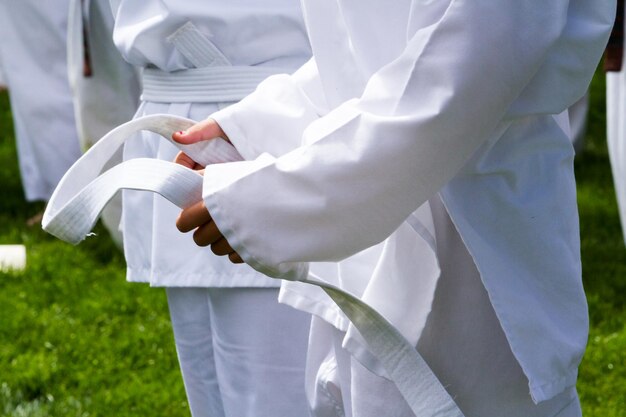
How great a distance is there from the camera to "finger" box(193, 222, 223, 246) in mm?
1549

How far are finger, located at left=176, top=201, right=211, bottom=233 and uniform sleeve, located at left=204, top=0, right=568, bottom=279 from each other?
0.03m

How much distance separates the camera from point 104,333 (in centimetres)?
442

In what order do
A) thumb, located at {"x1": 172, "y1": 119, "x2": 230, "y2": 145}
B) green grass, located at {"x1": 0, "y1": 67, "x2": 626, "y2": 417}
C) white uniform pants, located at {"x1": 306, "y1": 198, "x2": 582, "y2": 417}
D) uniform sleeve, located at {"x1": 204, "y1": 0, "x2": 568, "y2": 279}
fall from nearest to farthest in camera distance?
1. uniform sleeve, located at {"x1": 204, "y1": 0, "x2": 568, "y2": 279}
2. white uniform pants, located at {"x1": 306, "y1": 198, "x2": 582, "y2": 417}
3. thumb, located at {"x1": 172, "y1": 119, "x2": 230, "y2": 145}
4. green grass, located at {"x1": 0, "y1": 67, "x2": 626, "y2": 417}

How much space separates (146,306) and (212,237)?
3.16 meters

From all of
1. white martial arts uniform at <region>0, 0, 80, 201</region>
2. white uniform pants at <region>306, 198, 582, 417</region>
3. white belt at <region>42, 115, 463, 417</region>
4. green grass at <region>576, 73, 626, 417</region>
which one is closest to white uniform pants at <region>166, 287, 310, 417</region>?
white uniform pants at <region>306, 198, 582, 417</region>

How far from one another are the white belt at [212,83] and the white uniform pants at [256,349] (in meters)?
0.38

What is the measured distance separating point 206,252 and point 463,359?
0.78m

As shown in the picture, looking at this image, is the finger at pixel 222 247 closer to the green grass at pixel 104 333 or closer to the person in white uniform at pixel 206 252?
the person in white uniform at pixel 206 252

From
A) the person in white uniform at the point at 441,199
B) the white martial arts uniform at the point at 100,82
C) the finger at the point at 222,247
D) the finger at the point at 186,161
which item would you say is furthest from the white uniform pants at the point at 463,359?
the white martial arts uniform at the point at 100,82

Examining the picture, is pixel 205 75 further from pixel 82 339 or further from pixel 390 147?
pixel 82 339

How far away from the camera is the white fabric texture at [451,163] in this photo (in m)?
1.44

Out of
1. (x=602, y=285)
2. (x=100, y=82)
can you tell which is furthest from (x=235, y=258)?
(x=100, y=82)

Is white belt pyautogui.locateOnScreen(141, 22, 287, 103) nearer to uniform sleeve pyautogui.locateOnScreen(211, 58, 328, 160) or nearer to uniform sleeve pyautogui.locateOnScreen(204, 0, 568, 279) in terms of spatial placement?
uniform sleeve pyautogui.locateOnScreen(211, 58, 328, 160)

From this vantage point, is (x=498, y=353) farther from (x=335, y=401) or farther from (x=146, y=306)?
(x=146, y=306)
